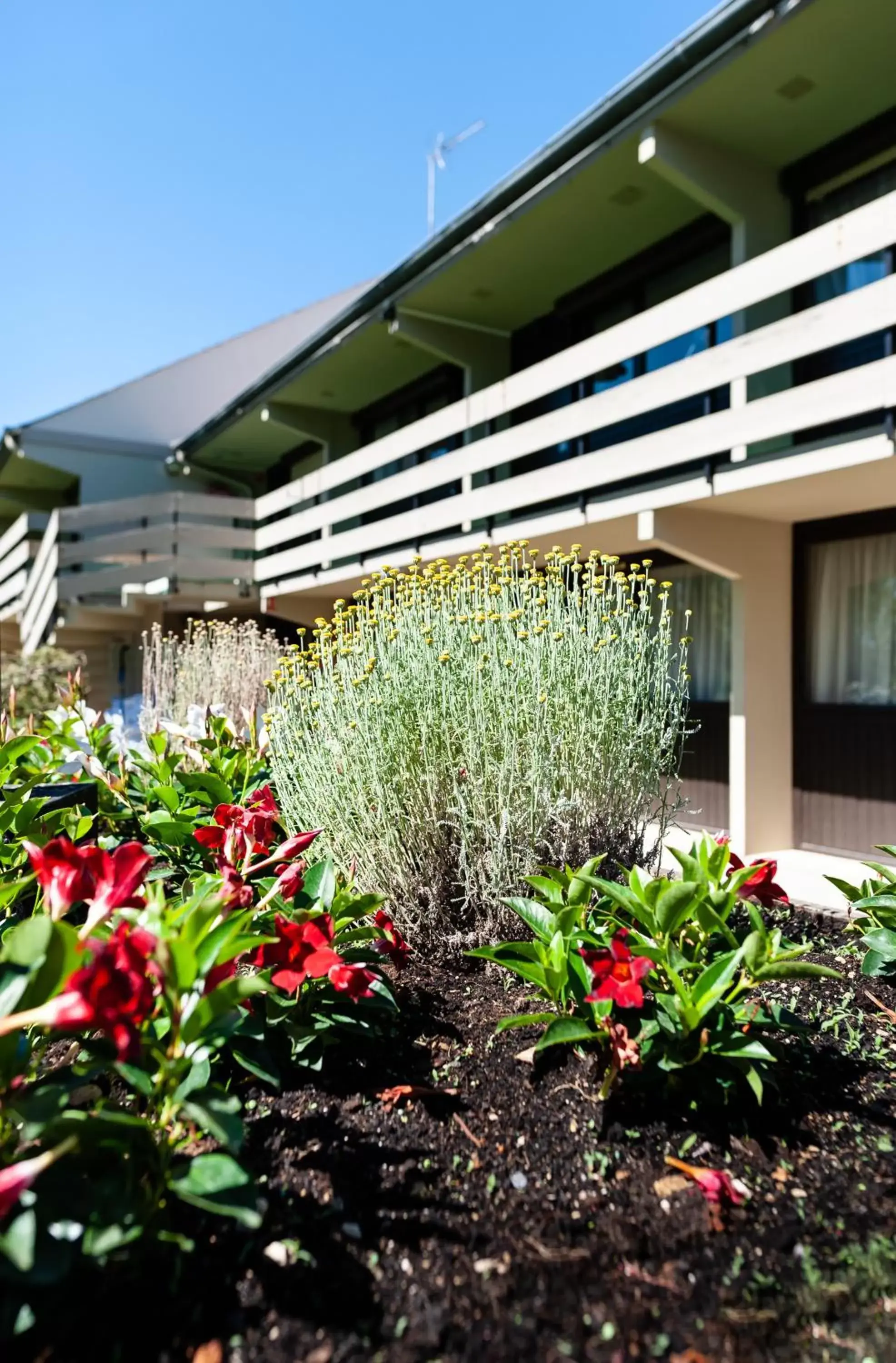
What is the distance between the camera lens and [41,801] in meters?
2.79

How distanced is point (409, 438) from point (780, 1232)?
911 centimetres

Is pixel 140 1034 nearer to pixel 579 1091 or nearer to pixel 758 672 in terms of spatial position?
pixel 579 1091

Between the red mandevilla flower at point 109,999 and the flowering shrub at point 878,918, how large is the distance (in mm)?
2094

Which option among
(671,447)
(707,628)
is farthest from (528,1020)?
(707,628)

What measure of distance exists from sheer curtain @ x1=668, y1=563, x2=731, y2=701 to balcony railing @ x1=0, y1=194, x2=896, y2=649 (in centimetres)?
105

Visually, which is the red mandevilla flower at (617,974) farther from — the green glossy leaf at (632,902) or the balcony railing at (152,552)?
the balcony railing at (152,552)

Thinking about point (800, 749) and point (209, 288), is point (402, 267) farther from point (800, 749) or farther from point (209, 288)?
point (209, 288)

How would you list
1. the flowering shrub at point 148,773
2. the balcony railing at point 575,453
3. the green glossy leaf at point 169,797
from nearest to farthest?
the flowering shrub at point 148,773, the green glossy leaf at point 169,797, the balcony railing at point 575,453

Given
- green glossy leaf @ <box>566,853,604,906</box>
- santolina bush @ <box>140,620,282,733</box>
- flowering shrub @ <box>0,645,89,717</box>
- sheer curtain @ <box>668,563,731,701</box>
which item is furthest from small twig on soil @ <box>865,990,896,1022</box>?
flowering shrub @ <box>0,645,89,717</box>

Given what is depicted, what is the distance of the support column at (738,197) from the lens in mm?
6309

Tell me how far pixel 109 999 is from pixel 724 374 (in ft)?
19.7

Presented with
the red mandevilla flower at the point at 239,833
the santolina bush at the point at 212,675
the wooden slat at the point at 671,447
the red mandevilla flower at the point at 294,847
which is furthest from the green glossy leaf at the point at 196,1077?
the santolina bush at the point at 212,675

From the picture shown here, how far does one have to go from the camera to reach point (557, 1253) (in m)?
1.55

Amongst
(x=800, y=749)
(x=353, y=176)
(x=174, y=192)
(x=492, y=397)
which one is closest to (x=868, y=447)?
(x=800, y=749)
